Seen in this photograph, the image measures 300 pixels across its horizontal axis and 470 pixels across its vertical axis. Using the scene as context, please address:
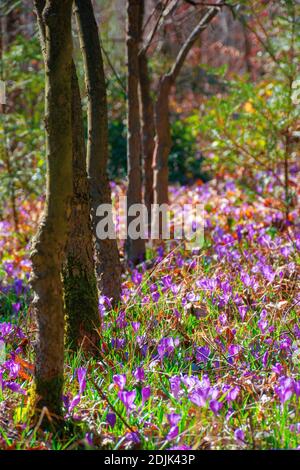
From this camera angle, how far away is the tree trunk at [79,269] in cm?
305

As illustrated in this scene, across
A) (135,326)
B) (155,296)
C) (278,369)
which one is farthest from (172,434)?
(155,296)

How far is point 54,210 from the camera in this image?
7.44ft

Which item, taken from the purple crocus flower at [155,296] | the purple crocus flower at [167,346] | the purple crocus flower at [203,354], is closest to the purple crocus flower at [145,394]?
the purple crocus flower at [167,346]

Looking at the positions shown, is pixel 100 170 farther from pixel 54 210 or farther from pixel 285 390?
pixel 285 390

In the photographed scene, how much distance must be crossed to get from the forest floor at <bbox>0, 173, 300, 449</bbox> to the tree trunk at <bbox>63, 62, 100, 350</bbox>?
0.11 meters

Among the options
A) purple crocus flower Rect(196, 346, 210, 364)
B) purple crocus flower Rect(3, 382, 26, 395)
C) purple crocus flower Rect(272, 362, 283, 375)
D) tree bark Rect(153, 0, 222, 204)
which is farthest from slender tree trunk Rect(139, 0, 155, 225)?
purple crocus flower Rect(3, 382, 26, 395)

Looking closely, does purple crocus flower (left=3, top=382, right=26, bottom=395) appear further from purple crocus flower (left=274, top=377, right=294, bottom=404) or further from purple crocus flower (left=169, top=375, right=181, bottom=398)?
purple crocus flower (left=274, top=377, right=294, bottom=404)

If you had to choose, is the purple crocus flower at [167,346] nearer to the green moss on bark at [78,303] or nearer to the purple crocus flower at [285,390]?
the green moss on bark at [78,303]

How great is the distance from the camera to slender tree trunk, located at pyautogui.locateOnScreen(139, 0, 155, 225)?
552cm

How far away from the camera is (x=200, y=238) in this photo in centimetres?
537

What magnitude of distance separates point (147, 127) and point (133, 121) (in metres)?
0.89

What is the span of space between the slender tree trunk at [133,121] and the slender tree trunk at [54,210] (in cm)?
254
